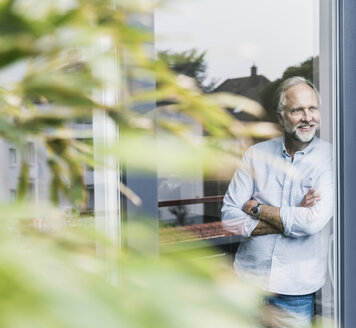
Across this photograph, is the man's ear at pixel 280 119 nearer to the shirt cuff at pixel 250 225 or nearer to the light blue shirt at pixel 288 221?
the light blue shirt at pixel 288 221

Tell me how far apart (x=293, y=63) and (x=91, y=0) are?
1.72 m

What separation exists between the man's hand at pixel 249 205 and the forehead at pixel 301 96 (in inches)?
14.2

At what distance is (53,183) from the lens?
41cm

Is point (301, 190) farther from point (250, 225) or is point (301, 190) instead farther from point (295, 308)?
point (295, 308)

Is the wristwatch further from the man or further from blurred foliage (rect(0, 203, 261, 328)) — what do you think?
blurred foliage (rect(0, 203, 261, 328))

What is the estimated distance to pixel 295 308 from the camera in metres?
1.72

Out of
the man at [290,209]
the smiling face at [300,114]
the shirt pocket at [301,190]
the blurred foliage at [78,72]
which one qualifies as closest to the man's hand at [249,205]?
the man at [290,209]

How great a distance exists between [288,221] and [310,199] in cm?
10

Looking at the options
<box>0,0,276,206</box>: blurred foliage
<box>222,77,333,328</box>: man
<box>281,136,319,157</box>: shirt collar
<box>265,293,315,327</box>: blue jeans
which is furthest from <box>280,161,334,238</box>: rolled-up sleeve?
<box>0,0,276,206</box>: blurred foliage

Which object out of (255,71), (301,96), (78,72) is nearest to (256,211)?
(301,96)

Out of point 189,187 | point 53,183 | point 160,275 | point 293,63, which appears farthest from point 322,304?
point 160,275

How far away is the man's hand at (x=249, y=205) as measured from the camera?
5.95 ft

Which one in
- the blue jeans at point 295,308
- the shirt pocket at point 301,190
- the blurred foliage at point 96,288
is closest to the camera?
the blurred foliage at point 96,288

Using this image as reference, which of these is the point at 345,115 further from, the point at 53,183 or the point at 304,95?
the point at 53,183
